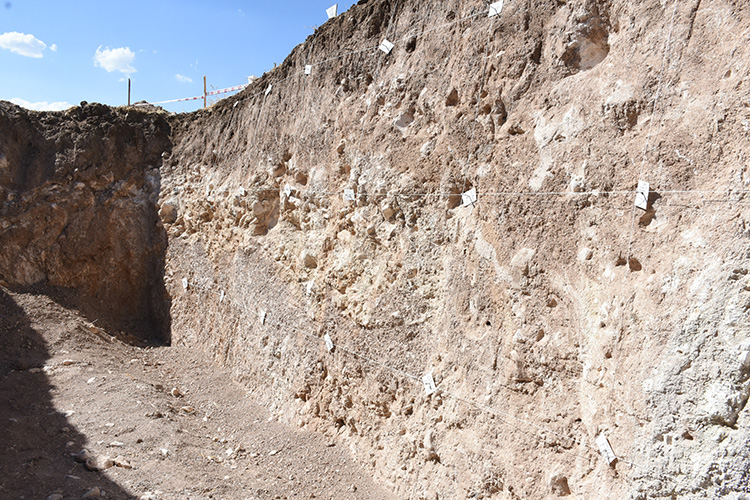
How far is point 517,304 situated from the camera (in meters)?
3.38

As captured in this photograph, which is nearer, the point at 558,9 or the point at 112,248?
the point at 558,9

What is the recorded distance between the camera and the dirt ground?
13.5 feet

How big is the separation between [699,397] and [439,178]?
2.31 m

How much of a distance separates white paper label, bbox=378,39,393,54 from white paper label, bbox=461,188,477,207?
174cm

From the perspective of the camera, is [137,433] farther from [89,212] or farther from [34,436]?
[89,212]

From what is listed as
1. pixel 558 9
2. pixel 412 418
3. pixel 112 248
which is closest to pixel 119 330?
pixel 112 248

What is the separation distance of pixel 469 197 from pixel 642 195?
1.28 metres

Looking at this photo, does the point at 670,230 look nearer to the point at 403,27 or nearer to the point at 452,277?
the point at 452,277

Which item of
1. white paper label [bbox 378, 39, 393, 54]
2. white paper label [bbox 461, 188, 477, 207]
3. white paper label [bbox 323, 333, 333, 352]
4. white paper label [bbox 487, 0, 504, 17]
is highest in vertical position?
white paper label [bbox 378, 39, 393, 54]

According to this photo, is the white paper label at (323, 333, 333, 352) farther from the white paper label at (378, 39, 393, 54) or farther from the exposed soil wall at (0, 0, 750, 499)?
the white paper label at (378, 39, 393, 54)

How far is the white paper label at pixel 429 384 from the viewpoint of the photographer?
152 inches

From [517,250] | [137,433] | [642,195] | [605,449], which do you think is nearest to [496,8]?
[517,250]

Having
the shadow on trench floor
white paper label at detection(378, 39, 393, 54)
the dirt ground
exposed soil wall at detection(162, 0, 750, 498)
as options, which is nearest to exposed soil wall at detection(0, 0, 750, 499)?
exposed soil wall at detection(162, 0, 750, 498)

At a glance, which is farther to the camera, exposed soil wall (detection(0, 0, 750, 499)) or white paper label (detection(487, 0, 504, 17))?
white paper label (detection(487, 0, 504, 17))
